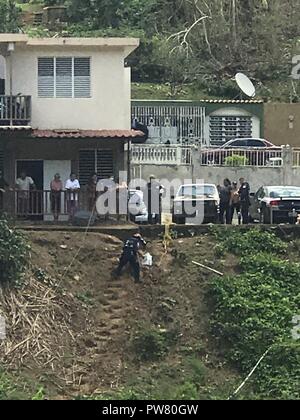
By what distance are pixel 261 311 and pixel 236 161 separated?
1234 centimetres

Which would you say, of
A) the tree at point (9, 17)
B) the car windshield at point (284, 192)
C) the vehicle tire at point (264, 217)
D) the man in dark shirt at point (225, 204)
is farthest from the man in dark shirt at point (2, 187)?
the tree at point (9, 17)

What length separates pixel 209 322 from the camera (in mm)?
36406

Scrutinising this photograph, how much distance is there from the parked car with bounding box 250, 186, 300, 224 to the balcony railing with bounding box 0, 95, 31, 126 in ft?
19.5

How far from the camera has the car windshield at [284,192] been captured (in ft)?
135

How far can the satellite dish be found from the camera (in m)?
56.6

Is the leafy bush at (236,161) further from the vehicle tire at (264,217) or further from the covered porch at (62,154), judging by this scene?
the vehicle tire at (264,217)

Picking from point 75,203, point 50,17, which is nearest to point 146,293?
point 75,203

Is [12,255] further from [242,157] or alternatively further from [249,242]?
[242,157]

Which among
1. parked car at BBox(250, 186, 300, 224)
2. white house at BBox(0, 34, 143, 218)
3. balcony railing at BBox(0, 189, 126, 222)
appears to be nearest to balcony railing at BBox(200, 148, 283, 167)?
parked car at BBox(250, 186, 300, 224)

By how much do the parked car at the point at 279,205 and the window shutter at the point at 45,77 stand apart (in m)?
5.70

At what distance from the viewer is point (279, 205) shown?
41.0 m

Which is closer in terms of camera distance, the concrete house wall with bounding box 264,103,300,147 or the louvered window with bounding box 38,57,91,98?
the louvered window with bounding box 38,57,91,98

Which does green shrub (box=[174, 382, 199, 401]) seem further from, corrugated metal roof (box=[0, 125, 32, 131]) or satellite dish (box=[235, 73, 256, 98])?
satellite dish (box=[235, 73, 256, 98])

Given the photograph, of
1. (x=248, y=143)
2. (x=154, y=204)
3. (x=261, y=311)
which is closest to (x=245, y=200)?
(x=154, y=204)
